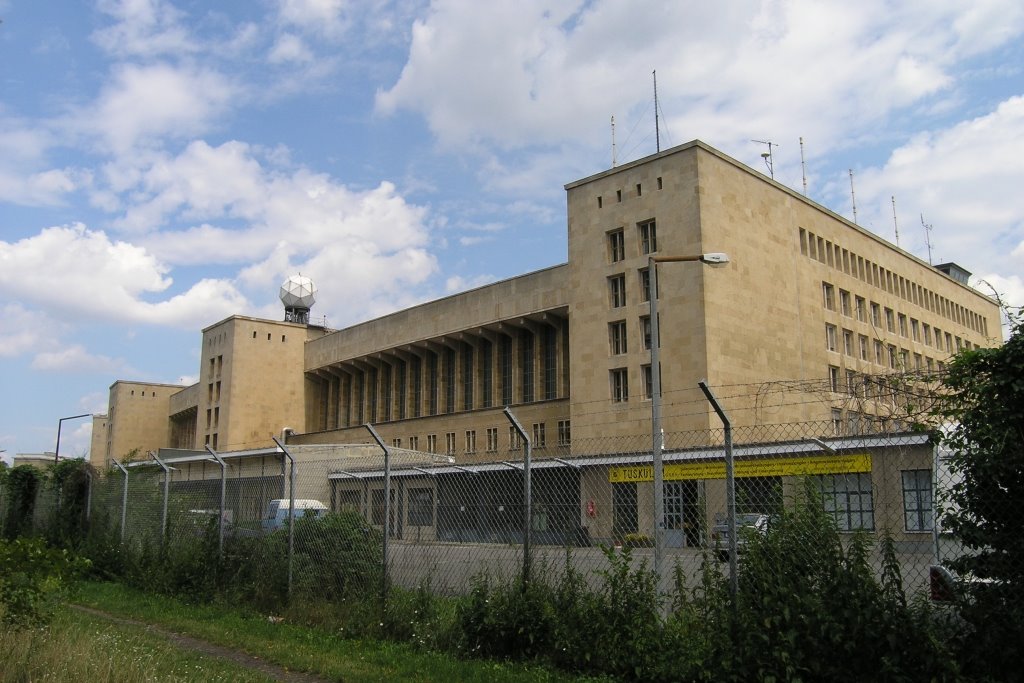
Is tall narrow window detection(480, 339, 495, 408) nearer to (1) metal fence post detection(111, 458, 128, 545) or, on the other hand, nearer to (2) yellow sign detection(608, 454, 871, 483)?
(1) metal fence post detection(111, 458, 128, 545)

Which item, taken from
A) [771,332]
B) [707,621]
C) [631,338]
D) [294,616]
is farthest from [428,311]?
[707,621]

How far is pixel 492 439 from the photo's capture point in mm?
55188

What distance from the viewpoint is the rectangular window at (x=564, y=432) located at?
50.0m

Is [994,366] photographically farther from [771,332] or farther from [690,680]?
[771,332]

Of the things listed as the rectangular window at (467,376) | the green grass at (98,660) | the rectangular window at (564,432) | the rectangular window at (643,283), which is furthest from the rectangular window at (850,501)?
the rectangular window at (467,376)

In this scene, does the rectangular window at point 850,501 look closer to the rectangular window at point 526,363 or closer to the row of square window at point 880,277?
the row of square window at point 880,277

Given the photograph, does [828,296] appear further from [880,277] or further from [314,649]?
[314,649]

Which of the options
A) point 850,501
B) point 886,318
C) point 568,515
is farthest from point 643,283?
point 850,501

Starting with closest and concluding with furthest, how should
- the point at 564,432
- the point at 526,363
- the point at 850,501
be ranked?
the point at 850,501
the point at 564,432
the point at 526,363

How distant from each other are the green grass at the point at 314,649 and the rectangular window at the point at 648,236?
36.1 m

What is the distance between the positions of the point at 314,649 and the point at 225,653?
1075 mm

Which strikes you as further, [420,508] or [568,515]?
[420,508]

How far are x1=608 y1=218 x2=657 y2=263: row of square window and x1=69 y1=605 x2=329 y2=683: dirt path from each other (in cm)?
3702

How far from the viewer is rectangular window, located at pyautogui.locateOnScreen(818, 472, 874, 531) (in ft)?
22.9
